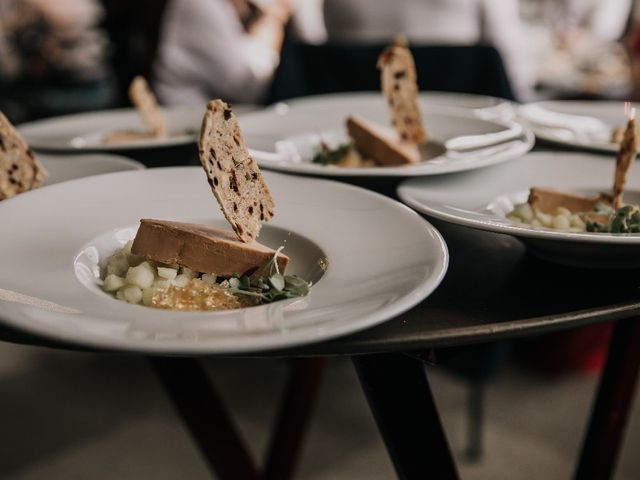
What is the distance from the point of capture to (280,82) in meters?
2.54

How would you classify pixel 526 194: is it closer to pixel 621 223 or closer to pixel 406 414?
pixel 621 223

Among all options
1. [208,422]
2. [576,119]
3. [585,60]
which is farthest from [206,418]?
[585,60]

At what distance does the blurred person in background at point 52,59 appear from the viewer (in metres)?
4.89

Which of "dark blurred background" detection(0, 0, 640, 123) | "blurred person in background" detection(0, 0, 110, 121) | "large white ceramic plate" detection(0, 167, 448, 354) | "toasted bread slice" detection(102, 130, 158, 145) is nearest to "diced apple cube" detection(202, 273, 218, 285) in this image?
"large white ceramic plate" detection(0, 167, 448, 354)

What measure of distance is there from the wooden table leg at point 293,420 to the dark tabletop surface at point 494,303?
820mm

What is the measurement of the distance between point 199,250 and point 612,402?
2.99 ft

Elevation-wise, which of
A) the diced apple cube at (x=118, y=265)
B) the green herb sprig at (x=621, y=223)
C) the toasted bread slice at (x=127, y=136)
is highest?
the green herb sprig at (x=621, y=223)

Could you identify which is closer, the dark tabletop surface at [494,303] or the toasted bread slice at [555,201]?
the dark tabletop surface at [494,303]

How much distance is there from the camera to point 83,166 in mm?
1207

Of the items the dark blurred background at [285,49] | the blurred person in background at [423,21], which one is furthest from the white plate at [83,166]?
the blurred person in background at [423,21]

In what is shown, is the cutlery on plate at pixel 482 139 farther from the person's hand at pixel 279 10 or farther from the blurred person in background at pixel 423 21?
the person's hand at pixel 279 10

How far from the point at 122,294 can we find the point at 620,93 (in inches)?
126

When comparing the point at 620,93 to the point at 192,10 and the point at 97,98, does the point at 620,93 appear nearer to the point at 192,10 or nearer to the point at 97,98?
the point at 192,10

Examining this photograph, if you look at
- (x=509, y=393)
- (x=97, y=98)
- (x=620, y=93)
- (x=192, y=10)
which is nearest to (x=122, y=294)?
(x=509, y=393)
